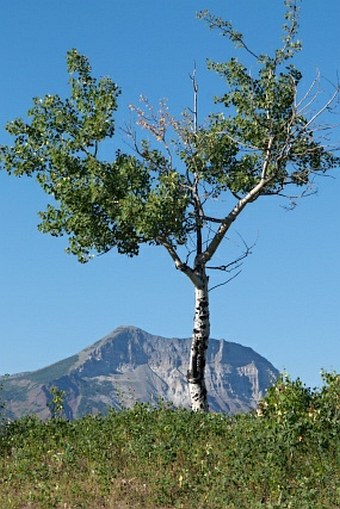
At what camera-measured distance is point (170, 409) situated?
76.1 feet

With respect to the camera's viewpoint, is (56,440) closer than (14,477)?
No

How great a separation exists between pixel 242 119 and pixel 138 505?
18.9 m

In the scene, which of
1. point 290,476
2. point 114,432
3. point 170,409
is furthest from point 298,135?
point 290,476

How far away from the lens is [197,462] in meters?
17.9

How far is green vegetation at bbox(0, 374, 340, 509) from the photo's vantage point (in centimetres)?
1593

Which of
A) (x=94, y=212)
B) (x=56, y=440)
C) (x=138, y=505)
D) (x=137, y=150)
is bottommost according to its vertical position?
(x=138, y=505)

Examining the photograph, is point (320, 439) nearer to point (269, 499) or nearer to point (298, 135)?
point (269, 499)

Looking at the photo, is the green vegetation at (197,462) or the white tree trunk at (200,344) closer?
the green vegetation at (197,462)

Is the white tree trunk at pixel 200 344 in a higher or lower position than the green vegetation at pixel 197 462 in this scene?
higher

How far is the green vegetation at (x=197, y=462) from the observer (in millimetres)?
15930

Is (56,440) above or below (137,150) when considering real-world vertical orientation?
below

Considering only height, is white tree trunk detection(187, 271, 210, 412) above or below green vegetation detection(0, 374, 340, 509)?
above

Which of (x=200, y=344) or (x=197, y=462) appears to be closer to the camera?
(x=197, y=462)

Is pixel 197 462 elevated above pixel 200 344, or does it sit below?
below
